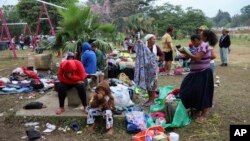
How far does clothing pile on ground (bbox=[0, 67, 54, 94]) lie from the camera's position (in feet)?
30.7

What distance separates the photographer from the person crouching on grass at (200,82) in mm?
6234

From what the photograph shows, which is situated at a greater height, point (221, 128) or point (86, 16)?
point (86, 16)

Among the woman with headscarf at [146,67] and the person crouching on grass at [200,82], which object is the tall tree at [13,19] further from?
the person crouching on grass at [200,82]

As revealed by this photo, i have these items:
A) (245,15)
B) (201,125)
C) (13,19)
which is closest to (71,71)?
(201,125)

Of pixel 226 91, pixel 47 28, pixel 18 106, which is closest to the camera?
pixel 18 106

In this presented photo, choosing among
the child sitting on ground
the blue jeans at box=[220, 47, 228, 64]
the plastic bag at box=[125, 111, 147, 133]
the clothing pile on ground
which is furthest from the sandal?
the blue jeans at box=[220, 47, 228, 64]

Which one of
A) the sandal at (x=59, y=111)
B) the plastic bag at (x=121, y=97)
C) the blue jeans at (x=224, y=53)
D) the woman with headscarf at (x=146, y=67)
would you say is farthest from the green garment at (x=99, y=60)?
the blue jeans at (x=224, y=53)

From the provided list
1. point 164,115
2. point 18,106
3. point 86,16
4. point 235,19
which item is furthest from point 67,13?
point 235,19

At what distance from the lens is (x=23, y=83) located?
32.1ft

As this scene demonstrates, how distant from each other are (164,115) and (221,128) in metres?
0.99

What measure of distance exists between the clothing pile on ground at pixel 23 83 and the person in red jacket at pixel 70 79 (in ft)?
9.70

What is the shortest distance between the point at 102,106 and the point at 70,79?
0.94 m

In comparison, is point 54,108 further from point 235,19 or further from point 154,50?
point 235,19

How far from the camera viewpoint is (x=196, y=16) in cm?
5278
